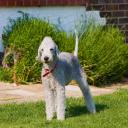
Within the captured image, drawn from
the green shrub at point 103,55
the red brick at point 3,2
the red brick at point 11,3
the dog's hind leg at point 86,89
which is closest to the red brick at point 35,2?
the red brick at point 11,3

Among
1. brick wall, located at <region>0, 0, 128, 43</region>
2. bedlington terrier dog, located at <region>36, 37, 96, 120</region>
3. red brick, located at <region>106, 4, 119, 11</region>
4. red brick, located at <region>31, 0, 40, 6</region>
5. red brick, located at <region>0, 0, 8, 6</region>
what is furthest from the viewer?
red brick, located at <region>106, 4, 119, 11</region>

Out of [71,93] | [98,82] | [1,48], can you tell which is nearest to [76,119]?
[71,93]

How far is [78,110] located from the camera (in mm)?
10430

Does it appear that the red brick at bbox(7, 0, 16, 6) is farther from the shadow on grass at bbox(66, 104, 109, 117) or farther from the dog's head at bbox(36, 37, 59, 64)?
the dog's head at bbox(36, 37, 59, 64)

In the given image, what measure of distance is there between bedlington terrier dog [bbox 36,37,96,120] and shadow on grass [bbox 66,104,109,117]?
562 millimetres

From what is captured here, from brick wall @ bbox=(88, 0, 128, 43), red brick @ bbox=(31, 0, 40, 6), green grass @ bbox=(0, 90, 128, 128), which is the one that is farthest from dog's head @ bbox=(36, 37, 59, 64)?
brick wall @ bbox=(88, 0, 128, 43)

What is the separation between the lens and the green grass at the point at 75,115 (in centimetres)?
911

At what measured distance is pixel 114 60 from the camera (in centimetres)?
1401

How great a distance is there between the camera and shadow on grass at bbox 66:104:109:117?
33.1 ft

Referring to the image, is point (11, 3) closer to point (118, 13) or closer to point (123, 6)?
point (118, 13)

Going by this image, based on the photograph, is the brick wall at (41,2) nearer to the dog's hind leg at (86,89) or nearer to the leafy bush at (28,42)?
the leafy bush at (28,42)

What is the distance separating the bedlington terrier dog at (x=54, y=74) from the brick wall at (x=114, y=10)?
5.95 metres

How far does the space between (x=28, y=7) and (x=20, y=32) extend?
130cm

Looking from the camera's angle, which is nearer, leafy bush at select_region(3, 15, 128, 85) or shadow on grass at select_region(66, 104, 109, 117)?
shadow on grass at select_region(66, 104, 109, 117)
